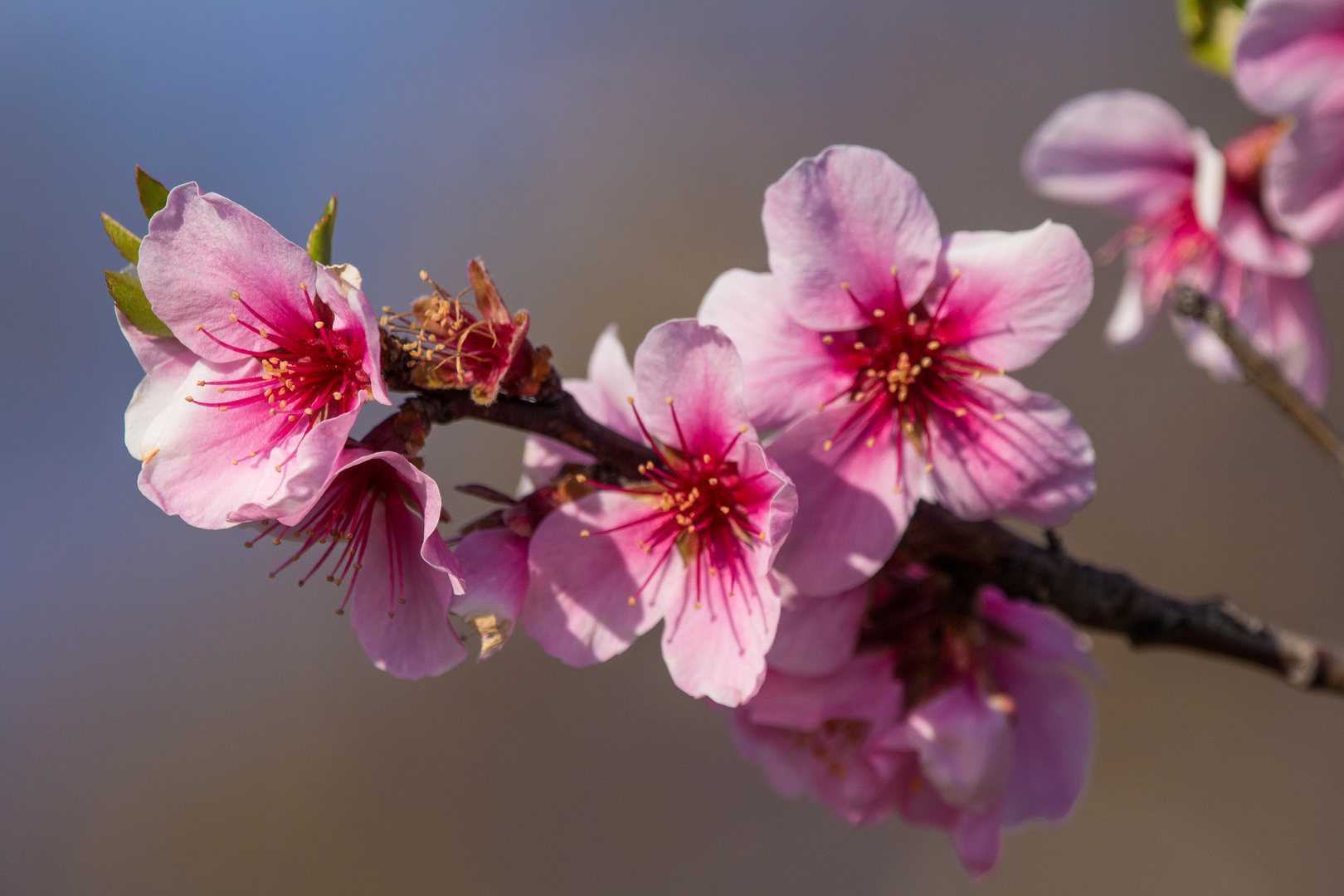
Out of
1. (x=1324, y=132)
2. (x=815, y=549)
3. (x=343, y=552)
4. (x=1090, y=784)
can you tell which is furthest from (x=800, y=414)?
(x=1090, y=784)

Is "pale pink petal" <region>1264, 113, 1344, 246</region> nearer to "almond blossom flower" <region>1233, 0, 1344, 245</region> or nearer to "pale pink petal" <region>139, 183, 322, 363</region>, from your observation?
"almond blossom flower" <region>1233, 0, 1344, 245</region>

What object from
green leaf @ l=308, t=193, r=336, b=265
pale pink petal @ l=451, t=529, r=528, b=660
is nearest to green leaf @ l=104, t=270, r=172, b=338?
green leaf @ l=308, t=193, r=336, b=265

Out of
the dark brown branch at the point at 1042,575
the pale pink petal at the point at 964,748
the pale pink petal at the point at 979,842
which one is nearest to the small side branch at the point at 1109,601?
the dark brown branch at the point at 1042,575

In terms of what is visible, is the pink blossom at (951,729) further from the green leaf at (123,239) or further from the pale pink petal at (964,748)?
the green leaf at (123,239)

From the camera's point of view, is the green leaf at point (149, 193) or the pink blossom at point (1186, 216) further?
the pink blossom at point (1186, 216)

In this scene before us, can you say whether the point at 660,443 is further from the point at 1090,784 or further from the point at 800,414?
the point at 1090,784
